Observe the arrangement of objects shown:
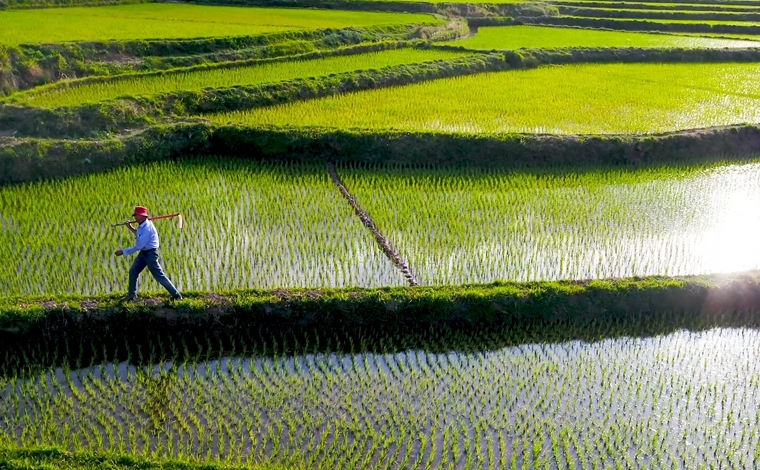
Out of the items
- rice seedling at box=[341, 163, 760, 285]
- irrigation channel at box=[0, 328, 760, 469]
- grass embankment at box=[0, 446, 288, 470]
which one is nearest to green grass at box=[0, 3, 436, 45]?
rice seedling at box=[341, 163, 760, 285]

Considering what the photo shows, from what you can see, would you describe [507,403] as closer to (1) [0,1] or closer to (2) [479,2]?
(1) [0,1]

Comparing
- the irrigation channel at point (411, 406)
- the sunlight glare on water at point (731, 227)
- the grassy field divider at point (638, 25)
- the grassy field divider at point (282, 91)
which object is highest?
the grassy field divider at point (638, 25)

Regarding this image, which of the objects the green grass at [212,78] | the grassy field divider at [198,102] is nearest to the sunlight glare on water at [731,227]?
the grassy field divider at [198,102]

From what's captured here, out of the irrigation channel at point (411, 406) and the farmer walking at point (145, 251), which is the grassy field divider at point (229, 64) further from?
the irrigation channel at point (411, 406)

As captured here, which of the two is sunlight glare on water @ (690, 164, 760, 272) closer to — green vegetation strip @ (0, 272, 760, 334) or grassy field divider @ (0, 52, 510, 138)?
green vegetation strip @ (0, 272, 760, 334)

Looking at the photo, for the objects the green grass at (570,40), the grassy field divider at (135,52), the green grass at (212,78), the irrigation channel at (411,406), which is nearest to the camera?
the irrigation channel at (411,406)

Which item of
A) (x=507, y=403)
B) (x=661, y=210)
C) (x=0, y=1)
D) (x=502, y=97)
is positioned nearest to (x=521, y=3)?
(x=502, y=97)

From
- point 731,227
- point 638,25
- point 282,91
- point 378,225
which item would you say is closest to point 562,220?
point 731,227
